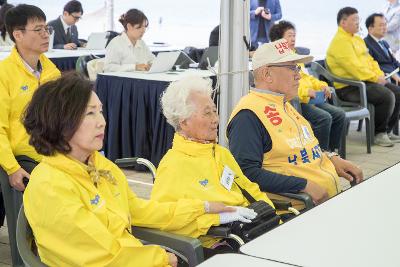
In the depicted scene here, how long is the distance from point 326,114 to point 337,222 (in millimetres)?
3486

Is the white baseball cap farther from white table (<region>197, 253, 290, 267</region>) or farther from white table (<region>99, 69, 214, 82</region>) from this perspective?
white table (<region>99, 69, 214, 82</region>)

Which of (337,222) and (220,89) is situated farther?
(220,89)

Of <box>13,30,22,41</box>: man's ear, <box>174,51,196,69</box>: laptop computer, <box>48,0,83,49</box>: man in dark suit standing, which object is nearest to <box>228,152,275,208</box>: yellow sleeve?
<box>13,30,22,41</box>: man's ear

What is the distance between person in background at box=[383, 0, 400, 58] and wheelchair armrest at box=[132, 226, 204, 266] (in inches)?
277

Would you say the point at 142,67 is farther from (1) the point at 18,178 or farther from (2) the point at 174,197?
(2) the point at 174,197

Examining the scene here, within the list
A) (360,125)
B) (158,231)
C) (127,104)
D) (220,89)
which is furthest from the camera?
(360,125)

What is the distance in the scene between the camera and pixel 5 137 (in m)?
2.88

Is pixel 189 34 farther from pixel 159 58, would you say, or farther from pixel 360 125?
pixel 159 58

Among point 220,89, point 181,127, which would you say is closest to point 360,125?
point 220,89

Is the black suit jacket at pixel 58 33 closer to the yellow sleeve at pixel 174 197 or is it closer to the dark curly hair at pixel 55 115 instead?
the yellow sleeve at pixel 174 197

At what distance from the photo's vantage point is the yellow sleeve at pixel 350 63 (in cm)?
606

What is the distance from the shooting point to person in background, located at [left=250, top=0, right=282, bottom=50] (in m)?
8.01

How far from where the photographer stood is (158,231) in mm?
2088

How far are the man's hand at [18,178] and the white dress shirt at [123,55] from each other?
8.76ft
